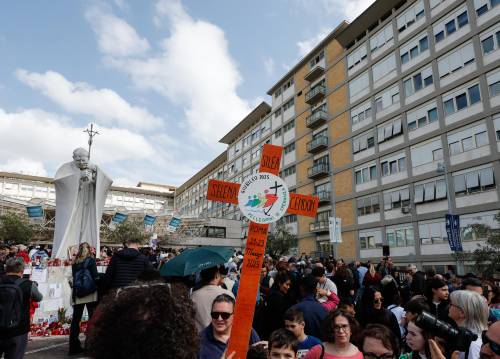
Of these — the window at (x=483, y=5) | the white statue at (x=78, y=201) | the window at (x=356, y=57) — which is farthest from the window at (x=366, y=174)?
the white statue at (x=78, y=201)

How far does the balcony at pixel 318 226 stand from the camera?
34.9 meters

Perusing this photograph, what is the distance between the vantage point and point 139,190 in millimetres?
91375

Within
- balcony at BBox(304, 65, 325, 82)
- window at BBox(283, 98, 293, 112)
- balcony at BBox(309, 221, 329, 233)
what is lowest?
balcony at BBox(309, 221, 329, 233)

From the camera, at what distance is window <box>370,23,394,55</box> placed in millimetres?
30752

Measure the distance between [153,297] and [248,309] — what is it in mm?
2470

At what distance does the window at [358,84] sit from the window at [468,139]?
32.2 feet

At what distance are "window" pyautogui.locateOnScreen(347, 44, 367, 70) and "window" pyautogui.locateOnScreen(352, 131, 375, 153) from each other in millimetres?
6895

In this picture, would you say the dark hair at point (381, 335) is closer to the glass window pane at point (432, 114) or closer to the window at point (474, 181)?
the window at point (474, 181)

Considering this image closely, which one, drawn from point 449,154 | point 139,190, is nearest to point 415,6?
point 449,154

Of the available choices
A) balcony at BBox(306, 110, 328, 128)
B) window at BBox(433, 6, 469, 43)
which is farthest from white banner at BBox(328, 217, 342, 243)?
balcony at BBox(306, 110, 328, 128)

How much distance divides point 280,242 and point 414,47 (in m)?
20.9

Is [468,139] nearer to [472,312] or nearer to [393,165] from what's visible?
[393,165]

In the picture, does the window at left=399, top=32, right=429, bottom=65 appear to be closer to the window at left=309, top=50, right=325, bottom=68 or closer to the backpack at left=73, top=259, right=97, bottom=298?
the window at left=309, top=50, right=325, bottom=68

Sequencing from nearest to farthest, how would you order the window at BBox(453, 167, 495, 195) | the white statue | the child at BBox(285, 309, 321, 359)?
the child at BBox(285, 309, 321, 359), the white statue, the window at BBox(453, 167, 495, 195)
